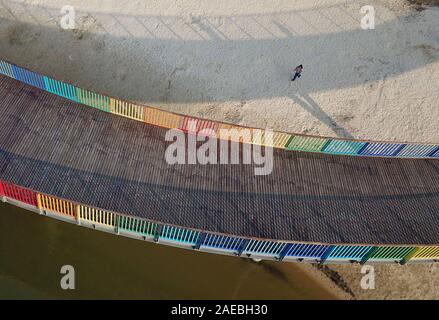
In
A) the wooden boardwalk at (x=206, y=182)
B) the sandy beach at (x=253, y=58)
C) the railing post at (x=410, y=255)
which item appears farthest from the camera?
the sandy beach at (x=253, y=58)

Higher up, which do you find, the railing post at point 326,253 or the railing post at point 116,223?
the railing post at point 116,223

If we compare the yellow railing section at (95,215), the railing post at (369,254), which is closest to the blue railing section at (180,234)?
the yellow railing section at (95,215)

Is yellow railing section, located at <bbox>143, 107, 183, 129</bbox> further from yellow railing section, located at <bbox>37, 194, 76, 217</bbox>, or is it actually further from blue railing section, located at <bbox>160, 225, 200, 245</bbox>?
yellow railing section, located at <bbox>37, 194, 76, 217</bbox>

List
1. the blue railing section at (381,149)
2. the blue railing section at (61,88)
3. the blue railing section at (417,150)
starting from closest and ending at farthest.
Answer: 1. the blue railing section at (61,88)
2. the blue railing section at (381,149)
3. the blue railing section at (417,150)

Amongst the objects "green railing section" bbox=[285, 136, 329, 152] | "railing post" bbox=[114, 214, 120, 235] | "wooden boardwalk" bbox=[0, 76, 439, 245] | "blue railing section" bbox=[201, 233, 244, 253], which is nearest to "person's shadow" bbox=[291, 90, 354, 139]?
"wooden boardwalk" bbox=[0, 76, 439, 245]

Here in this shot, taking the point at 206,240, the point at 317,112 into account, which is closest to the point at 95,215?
the point at 206,240

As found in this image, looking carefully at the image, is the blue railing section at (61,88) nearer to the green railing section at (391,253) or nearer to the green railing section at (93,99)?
the green railing section at (93,99)
